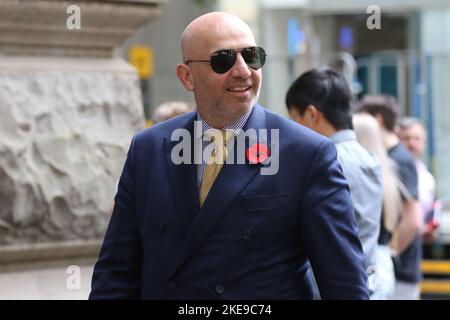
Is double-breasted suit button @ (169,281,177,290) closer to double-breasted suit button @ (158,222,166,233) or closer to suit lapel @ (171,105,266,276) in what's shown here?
suit lapel @ (171,105,266,276)

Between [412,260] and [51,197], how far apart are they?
3.07 m

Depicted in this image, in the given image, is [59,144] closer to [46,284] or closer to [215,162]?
→ [46,284]

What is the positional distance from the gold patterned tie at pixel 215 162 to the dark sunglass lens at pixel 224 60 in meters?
0.19

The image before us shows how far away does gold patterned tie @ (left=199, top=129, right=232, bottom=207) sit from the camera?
3299 mm

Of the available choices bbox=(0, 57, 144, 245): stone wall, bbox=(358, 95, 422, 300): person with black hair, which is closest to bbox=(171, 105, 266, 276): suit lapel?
bbox=(0, 57, 144, 245): stone wall

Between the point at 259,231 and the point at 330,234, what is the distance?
20 cm

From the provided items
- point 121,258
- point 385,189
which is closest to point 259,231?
point 121,258

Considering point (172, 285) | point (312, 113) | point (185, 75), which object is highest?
point (185, 75)

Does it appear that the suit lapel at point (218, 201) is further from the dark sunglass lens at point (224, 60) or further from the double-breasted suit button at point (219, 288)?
the dark sunglass lens at point (224, 60)

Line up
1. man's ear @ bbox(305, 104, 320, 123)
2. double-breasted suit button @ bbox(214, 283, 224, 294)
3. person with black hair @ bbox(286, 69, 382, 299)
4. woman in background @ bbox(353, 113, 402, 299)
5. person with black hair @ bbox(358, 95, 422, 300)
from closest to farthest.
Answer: double-breasted suit button @ bbox(214, 283, 224, 294)
person with black hair @ bbox(286, 69, 382, 299)
man's ear @ bbox(305, 104, 320, 123)
woman in background @ bbox(353, 113, 402, 299)
person with black hair @ bbox(358, 95, 422, 300)

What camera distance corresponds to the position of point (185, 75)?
137 inches

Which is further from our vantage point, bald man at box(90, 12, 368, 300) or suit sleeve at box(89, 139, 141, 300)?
suit sleeve at box(89, 139, 141, 300)
